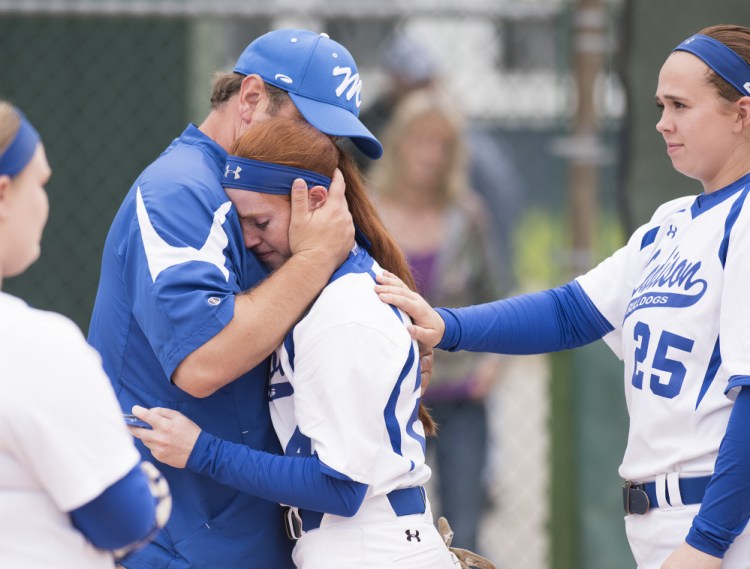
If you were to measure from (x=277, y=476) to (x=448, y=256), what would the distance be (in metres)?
2.79

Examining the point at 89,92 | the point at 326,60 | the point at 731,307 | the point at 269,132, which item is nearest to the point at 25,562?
the point at 269,132

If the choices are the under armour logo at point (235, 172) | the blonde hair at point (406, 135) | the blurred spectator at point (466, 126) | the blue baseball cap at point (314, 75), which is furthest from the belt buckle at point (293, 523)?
the blurred spectator at point (466, 126)

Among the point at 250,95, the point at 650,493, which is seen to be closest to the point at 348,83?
the point at 250,95

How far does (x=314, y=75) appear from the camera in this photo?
8.21 ft

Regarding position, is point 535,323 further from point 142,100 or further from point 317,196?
point 142,100

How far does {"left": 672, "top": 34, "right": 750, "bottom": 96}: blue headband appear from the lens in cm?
246

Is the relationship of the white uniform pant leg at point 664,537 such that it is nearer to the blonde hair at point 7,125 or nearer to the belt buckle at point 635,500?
the belt buckle at point 635,500

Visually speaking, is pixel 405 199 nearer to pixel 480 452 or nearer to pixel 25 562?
pixel 480 452

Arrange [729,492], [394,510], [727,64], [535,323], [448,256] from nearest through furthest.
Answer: [729,492] < [394,510] < [727,64] < [535,323] < [448,256]

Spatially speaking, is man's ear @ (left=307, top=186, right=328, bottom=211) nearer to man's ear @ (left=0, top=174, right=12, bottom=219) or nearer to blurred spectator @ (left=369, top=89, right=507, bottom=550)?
man's ear @ (left=0, top=174, right=12, bottom=219)

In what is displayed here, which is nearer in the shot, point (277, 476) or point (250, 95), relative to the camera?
point (277, 476)

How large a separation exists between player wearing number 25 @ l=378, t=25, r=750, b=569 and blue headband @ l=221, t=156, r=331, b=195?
0.31m

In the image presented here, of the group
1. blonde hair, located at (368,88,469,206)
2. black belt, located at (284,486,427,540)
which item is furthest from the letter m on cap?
blonde hair, located at (368,88,469,206)

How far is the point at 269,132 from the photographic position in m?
2.39
